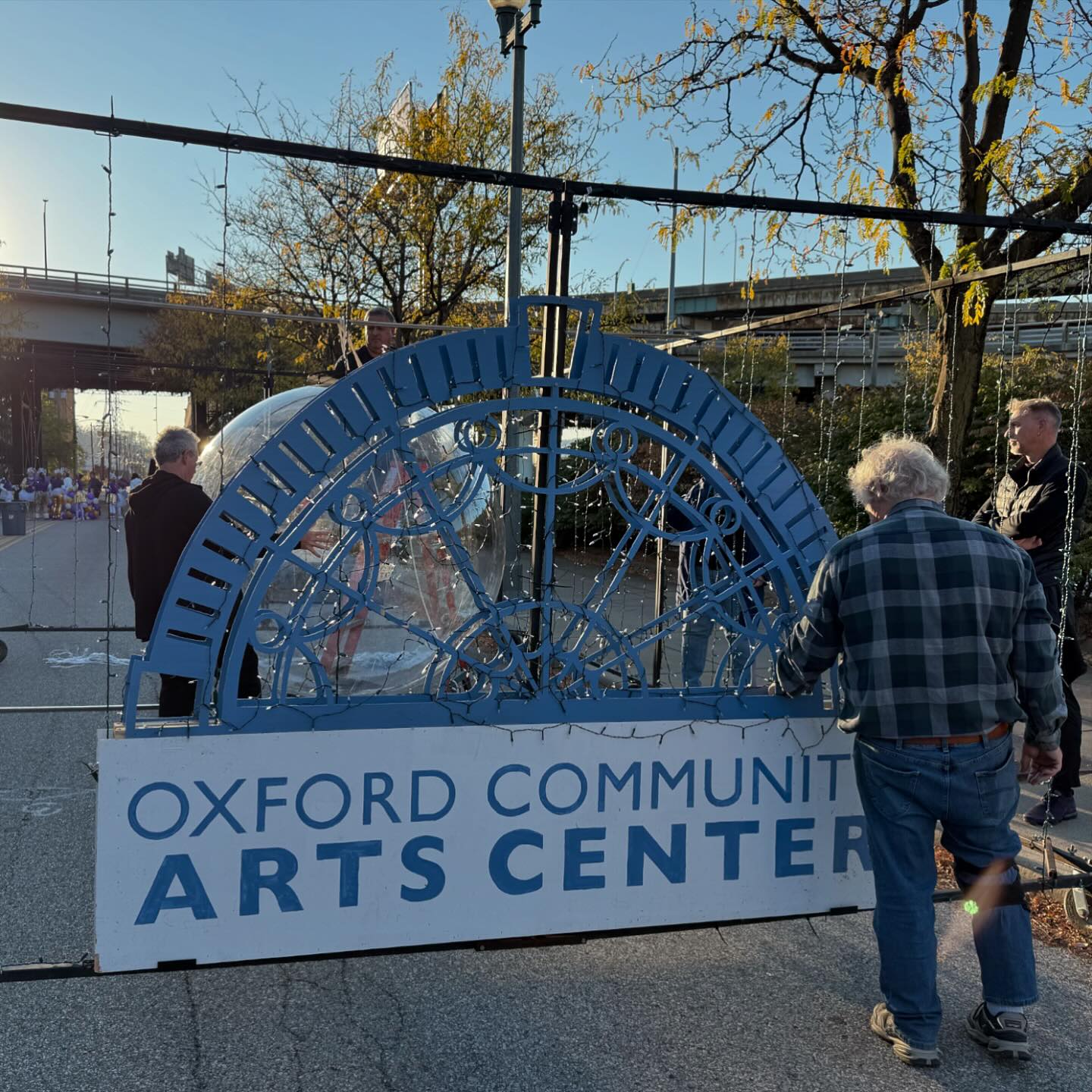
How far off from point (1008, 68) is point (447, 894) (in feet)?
22.7

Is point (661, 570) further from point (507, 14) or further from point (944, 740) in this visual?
point (507, 14)

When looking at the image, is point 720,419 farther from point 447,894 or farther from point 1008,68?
point 1008,68

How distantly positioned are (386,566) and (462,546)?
3.80 ft

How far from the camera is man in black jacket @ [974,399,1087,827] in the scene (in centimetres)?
489

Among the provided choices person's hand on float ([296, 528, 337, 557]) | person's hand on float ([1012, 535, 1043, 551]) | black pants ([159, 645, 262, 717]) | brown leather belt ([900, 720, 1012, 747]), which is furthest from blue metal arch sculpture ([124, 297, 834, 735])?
person's hand on float ([1012, 535, 1043, 551])

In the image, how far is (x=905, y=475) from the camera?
3.10 meters

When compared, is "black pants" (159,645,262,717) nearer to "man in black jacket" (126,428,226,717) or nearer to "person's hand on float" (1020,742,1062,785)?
"man in black jacket" (126,428,226,717)

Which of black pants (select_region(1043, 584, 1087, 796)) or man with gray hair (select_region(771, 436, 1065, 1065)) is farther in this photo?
black pants (select_region(1043, 584, 1087, 796))

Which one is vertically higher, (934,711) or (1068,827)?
(934,711)

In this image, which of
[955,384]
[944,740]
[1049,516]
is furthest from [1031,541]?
[944,740]

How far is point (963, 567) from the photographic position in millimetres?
2961

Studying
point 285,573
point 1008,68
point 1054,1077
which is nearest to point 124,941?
point 285,573

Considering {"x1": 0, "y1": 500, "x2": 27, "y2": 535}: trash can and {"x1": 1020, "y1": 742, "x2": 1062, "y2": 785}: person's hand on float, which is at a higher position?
{"x1": 0, "y1": 500, "x2": 27, "y2": 535}: trash can

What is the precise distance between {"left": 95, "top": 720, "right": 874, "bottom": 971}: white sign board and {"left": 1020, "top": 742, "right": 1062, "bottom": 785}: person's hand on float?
57 cm
